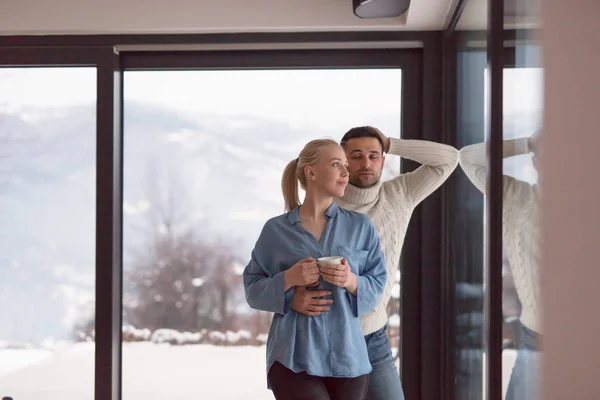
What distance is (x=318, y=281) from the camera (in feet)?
7.12

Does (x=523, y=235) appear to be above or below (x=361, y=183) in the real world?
below

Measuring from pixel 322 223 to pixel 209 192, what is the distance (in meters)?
1.25

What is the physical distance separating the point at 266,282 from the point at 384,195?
654 millimetres

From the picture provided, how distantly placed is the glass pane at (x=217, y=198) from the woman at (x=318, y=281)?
108 cm

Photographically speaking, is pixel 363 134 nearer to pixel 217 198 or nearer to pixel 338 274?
pixel 338 274

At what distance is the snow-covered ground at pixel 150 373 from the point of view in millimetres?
3422

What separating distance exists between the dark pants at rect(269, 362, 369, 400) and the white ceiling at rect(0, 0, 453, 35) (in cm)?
165

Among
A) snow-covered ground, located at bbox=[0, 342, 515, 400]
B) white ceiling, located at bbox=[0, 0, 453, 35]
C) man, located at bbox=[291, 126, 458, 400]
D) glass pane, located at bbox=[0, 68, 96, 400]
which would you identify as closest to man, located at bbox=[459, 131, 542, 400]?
man, located at bbox=[291, 126, 458, 400]

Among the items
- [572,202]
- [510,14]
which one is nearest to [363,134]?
[510,14]

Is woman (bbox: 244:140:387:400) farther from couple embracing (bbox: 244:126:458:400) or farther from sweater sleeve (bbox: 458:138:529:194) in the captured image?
sweater sleeve (bbox: 458:138:529:194)

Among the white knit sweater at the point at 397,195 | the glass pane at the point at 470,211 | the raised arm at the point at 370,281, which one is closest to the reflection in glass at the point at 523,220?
the glass pane at the point at 470,211

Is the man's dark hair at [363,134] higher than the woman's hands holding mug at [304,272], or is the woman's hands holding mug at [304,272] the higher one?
the man's dark hair at [363,134]

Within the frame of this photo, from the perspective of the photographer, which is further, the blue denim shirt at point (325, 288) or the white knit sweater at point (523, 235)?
the blue denim shirt at point (325, 288)

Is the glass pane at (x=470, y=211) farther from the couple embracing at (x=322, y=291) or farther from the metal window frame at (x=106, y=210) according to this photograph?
the metal window frame at (x=106, y=210)
